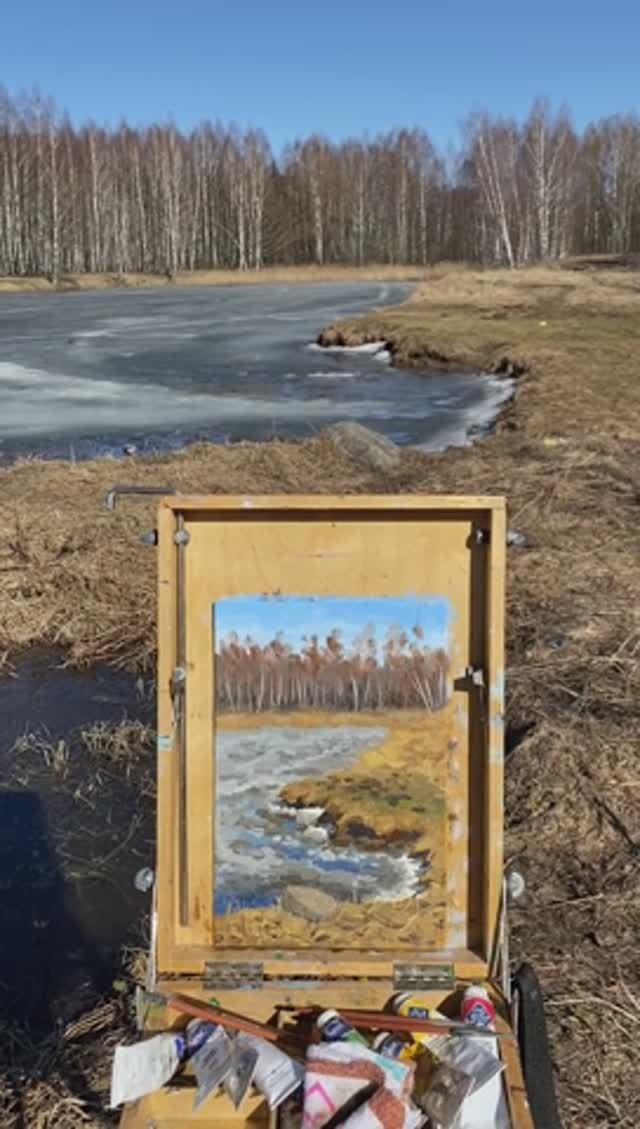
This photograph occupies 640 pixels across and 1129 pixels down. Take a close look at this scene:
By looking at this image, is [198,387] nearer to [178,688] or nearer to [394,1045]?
[178,688]

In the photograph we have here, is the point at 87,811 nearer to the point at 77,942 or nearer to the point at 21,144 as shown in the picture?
the point at 77,942

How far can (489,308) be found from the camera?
30766 millimetres

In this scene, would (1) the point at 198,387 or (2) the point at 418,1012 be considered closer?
(2) the point at 418,1012

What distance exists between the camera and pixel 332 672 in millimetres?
2646

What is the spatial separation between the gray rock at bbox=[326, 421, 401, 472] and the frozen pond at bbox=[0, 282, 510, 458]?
1.43 meters

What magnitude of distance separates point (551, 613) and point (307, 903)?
424cm

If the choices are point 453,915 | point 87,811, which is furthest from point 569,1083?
point 87,811

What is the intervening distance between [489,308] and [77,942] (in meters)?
28.7

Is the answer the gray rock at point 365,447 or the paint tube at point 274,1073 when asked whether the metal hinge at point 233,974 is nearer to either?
the paint tube at point 274,1073

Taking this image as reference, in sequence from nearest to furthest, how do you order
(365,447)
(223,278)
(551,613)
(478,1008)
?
1. (478,1008)
2. (551,613)
3. (365,447)
4. (223,278)

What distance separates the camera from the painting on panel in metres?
2.62

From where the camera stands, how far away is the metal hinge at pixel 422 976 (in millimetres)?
2549

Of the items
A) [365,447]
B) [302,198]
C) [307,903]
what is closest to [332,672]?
[307,903]

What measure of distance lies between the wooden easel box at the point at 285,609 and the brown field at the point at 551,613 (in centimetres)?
74
